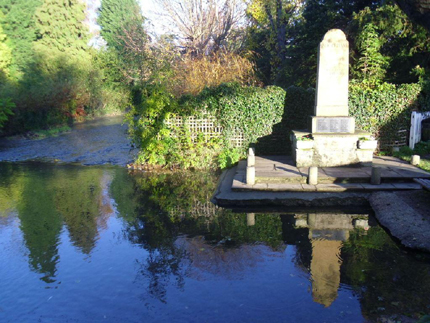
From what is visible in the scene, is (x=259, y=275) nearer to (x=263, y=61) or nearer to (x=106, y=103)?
(x=263, y=61)

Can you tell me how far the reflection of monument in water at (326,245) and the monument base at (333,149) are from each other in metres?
3.11

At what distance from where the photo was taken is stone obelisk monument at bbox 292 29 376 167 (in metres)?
10.8

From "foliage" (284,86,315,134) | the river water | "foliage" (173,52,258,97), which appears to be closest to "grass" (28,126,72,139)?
"foliage" (173,52,258,97)

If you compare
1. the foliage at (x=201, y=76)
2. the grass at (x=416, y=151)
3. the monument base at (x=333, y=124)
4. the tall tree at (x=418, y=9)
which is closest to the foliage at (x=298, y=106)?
the monument base at (x=333, y=124)

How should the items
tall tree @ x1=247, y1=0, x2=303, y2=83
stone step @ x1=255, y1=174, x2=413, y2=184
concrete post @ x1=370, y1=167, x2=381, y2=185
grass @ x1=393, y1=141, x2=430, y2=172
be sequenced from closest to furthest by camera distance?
concrete post @ x1=370, y1=167, x2=381, y2=185
stone step @ x1=255, y1=174, x2=413, y2=184
grass @ x1=393, y1=141, x2=430, y2=172
tall tree @ x1=247, y1=0, x2=303, y2=83

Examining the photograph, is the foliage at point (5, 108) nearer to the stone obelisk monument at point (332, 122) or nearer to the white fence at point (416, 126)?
the stone obelisk monument at point (332, 122)

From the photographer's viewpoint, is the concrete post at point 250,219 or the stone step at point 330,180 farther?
the stone step at point 330,180

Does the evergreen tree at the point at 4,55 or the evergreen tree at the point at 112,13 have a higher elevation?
the evergreen tree at the point at 112,13

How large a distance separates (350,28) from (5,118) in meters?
20.3

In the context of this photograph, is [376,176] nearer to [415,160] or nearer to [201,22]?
[415,160]

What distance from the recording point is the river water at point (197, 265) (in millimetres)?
4668

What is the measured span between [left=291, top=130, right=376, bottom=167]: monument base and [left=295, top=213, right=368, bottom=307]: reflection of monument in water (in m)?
3.11

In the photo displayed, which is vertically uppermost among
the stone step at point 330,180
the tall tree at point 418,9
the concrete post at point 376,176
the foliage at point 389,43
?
the foliage at point 389,43

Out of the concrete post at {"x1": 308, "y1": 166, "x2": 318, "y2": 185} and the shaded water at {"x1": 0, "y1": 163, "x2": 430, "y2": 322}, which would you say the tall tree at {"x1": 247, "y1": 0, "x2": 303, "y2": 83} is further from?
the shaded water at {"x1": 0, "y1": 163, "x2": 430, "y2": 322}
